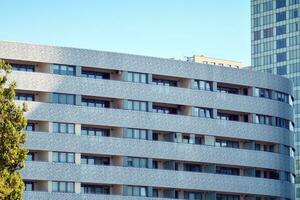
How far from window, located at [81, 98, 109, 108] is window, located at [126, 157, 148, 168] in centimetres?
587

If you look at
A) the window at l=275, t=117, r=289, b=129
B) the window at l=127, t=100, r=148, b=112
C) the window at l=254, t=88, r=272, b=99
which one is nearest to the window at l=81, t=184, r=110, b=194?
the window at l=127, t=100, r=148, b=112

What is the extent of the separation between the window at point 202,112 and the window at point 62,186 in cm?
1604

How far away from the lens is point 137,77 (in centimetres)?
10312

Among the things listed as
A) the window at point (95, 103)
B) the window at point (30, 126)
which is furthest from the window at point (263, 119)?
the window at point (30, 126)

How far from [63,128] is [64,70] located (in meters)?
5.74

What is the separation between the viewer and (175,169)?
10500 centimetres

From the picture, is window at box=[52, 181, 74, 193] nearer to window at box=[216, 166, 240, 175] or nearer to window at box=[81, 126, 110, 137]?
window at box=[81, 126, 110, 137]

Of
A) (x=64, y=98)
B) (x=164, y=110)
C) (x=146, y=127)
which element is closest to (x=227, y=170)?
(x=164, y=110)

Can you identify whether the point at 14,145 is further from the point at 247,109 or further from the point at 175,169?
the point at 247,109

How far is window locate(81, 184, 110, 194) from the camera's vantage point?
9986cm

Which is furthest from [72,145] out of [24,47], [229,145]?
[229,145]

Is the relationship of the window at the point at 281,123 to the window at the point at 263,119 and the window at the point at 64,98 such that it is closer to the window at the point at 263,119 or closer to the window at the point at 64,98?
the window at the point at 263,119

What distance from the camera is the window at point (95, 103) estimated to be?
101 m

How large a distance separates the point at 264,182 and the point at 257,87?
1037cm
